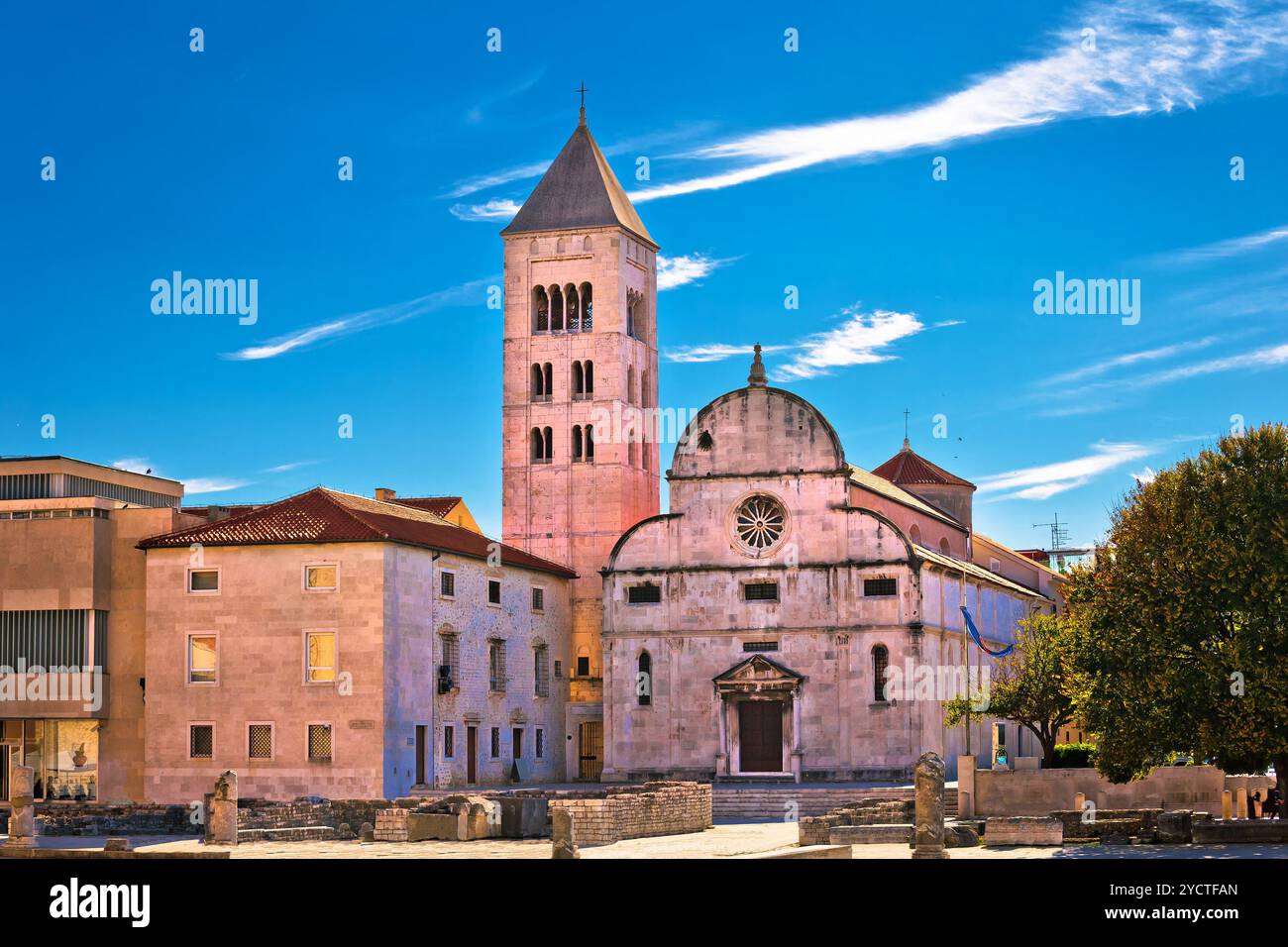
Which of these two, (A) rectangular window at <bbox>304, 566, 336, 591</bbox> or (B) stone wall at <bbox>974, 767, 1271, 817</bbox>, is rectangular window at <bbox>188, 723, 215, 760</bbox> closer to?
(A) rectangular window at <bbox>304, 566, 336, 591</bbox>

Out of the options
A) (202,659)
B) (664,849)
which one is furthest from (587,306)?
(664,849)

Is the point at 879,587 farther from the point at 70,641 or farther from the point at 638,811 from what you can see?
the point at 70,641

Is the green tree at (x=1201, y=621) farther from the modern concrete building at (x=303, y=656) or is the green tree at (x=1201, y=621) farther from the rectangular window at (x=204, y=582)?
the rectangular window at (x=204, y=582)

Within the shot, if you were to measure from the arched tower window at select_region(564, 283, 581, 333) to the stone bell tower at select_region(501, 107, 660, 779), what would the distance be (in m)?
0.05

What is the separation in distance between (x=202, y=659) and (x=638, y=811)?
21816mm

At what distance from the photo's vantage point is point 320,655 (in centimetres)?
6300

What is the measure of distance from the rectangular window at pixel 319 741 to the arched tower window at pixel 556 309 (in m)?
28.8

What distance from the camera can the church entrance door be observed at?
A: 7169 cm

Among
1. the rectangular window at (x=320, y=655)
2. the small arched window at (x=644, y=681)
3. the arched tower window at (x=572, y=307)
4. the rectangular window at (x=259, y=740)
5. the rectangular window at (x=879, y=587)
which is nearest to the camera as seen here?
the rectangular window at (x=259, y=740)

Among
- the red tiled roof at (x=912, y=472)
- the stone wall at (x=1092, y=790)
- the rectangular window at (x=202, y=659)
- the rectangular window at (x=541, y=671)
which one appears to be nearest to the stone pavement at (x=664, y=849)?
the stone wall at (x=1092, y=790)

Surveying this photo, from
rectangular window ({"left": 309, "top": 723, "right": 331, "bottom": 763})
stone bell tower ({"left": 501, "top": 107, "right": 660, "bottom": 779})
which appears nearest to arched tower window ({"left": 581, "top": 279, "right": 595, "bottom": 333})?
stone bell tower ({"left": 501, "top": 107, "right": 660, "bottom": 779})

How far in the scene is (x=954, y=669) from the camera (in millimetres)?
73062

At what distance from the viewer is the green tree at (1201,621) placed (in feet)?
141
